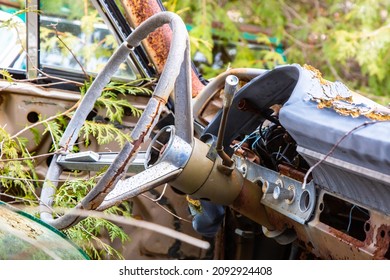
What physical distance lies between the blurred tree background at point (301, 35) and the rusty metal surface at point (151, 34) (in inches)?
151

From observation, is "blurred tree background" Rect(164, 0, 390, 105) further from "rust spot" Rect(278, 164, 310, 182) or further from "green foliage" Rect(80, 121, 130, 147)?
"rust spot" Rect(278, 164, 310, 182)

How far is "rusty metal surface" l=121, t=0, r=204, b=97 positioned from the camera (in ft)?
11.5

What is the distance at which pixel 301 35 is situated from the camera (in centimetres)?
898

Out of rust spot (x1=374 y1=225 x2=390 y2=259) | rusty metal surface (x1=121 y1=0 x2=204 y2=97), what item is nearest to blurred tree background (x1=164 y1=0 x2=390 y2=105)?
rusty metal surface (x1=121 y1=0 x2=204 y2=97)

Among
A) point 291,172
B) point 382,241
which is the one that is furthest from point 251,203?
point 382,241

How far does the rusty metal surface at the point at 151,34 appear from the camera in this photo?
3.50 meters

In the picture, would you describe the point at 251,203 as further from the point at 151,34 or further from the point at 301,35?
the point at 301,35

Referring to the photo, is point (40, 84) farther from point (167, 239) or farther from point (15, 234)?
point (15, 234)

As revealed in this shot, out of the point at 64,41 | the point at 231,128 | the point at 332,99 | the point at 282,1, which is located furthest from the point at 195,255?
the point at 282,1

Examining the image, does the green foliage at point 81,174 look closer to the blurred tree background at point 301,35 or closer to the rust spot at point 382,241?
the rust spot at point 382,241

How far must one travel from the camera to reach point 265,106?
296 centimetres

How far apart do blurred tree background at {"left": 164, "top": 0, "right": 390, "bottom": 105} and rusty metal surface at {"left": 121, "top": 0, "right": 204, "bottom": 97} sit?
3838mm

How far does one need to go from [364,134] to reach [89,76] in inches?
70.9

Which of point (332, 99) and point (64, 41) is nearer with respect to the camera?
point (332, 99)
